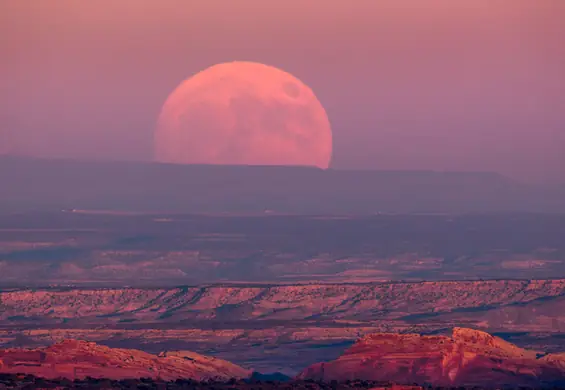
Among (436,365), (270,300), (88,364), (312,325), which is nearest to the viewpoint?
(88,364)

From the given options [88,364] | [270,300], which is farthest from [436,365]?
[270,300]

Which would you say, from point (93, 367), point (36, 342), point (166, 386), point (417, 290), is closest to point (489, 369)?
point (93, 367)

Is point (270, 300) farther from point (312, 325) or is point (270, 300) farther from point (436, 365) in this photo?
point (436, 365)

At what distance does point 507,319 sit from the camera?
554ft

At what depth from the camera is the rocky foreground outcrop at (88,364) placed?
80.9 m

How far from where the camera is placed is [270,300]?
7165 inches

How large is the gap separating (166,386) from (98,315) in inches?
4414

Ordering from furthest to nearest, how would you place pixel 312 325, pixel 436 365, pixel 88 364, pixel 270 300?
pixel 270 300, pixel 312 325, pixel 436 365, pixel 88 364

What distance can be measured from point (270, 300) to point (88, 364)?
98.6 m

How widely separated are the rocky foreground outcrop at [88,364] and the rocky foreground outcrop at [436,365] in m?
7.47

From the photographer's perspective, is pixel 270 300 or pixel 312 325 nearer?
pixel 312 325

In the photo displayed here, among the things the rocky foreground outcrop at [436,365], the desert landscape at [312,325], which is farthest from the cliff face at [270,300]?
the rocky foreground outcrop at [436,365]

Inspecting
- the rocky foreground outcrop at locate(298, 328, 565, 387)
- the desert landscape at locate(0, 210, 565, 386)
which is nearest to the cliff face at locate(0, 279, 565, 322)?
the desert landscape at locate(0, 210, 565, 386)

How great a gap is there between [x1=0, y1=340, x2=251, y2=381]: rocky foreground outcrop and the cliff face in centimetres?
8201
